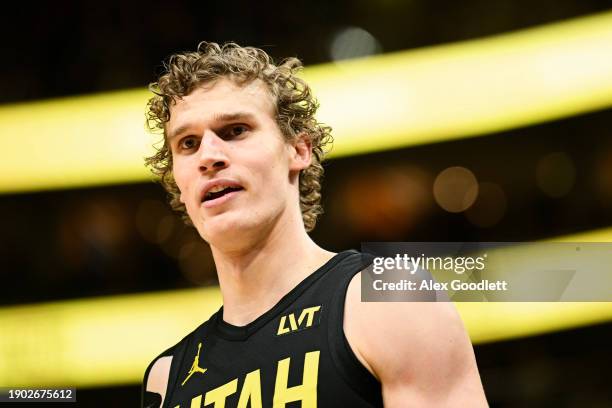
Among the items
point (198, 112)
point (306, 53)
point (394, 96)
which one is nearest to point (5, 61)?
point (306, 53)

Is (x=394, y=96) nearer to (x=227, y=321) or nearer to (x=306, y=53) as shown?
(x=306, y=53)

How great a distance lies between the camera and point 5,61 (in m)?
6.76

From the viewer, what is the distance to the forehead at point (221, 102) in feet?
10.9

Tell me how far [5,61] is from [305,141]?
410cm

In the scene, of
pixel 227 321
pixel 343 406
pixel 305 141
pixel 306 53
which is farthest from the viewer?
pixel 306 53

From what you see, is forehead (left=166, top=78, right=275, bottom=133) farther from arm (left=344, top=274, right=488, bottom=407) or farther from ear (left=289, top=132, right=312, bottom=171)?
arm (left=344, top=274, right=488, bottom=407)

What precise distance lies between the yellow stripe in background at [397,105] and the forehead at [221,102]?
3525 millimetres

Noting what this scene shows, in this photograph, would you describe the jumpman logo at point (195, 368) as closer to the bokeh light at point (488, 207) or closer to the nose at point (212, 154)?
the nose at point (212, 154)

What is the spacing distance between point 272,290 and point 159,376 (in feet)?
2.34

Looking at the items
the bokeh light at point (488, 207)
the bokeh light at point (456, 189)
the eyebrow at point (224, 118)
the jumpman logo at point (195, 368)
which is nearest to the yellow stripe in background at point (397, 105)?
the bokeh light at point (456, 189)

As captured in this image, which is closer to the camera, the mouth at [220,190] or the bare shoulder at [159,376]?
the mouth at [220,190]

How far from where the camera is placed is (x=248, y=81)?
3.43 meters

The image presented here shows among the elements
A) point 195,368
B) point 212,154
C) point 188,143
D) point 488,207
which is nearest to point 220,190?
point 212,154

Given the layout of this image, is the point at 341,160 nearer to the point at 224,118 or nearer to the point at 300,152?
the point at 300,152
